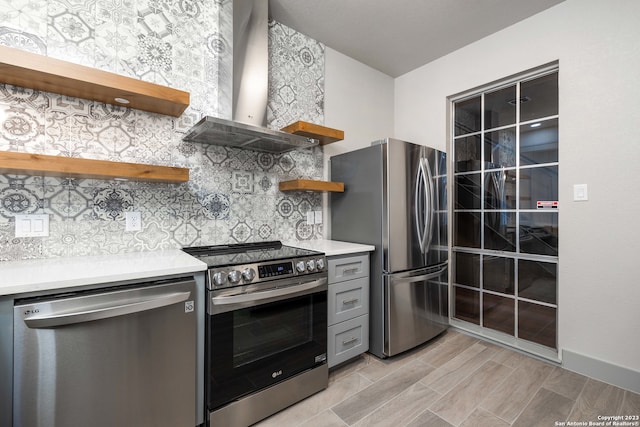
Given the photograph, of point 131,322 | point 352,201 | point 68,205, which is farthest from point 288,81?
point 131,322

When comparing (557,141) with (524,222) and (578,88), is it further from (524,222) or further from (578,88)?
(524,222)

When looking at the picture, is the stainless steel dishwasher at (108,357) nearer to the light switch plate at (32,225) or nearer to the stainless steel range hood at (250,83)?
the light switch plate at (32,225)

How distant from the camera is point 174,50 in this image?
1947mm

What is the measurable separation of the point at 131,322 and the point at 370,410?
142cm

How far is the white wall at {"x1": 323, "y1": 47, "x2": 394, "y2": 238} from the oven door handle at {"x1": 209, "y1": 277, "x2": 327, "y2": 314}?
1033 mm

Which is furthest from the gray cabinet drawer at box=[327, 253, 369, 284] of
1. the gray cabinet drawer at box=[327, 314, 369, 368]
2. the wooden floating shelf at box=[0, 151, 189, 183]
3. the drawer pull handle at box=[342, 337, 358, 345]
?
the wooden floating shelf at box=[0, 151, 189, 183]

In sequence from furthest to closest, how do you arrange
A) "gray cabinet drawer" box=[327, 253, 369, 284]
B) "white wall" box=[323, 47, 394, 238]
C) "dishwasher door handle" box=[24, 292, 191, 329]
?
"white wall" box=[323, 47, 394, 238] < "gray cabinet drawer" box=[327, 253, 369, 284] < "dishwasher door handle" box=[24, 292, 191, 329]

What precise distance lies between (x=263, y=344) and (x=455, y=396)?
1304 millimetres

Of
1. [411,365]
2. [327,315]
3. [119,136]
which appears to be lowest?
[411,365]

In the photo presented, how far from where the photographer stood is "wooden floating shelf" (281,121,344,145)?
220 centimetres

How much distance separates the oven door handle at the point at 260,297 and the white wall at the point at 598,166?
1.96 meters

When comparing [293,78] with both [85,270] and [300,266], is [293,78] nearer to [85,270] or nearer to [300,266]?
[300,266]

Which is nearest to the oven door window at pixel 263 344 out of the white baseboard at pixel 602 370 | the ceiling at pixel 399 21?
the white baseboard at pixel 602 370

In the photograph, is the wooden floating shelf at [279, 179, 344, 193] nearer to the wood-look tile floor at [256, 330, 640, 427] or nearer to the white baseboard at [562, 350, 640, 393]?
the wood-look tile floor at [256, 330, 640, 427]
